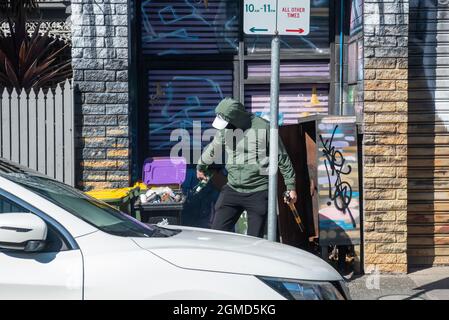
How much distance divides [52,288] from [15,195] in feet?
1.80

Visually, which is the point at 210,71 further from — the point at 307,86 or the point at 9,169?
the point at 9,169

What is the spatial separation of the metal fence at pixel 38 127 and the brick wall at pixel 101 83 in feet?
0.44

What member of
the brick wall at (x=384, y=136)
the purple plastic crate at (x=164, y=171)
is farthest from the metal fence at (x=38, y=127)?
the brick wall at (x=384, y=136)

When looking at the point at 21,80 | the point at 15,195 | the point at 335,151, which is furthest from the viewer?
the point at 21,80

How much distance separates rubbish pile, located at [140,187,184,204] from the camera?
6.61 metres

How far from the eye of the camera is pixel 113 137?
701 centimetres

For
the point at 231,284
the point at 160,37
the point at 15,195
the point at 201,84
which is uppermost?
the point at 160,37

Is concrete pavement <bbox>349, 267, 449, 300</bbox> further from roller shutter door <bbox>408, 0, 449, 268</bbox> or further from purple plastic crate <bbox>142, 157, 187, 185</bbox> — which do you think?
purple plastic crate <bbox>142, 157, 187, 185</bbox>

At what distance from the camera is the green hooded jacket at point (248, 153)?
6.31 meters

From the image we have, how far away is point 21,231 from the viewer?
10.4ft

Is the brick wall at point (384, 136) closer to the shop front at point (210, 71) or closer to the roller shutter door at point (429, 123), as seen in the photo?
the roller shutter door at point (429, 123)

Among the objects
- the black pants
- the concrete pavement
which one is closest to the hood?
the black pants

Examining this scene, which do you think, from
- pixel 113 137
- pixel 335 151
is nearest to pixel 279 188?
pixel 335 151

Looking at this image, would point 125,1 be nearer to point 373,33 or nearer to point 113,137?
point 113,137
